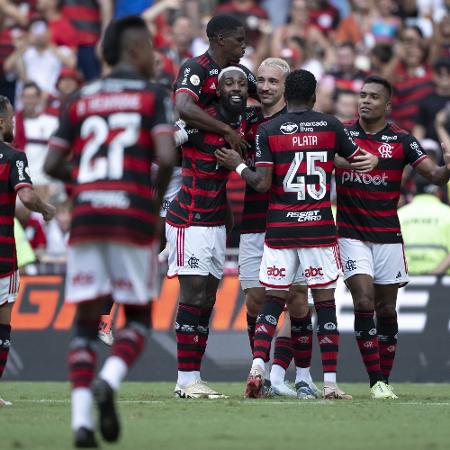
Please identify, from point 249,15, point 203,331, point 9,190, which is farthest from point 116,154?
point 249,15

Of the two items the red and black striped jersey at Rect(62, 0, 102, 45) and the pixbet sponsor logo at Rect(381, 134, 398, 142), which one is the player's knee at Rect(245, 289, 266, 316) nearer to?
the pixbet sponsor logo at Rect(381, 134, 398, 142)

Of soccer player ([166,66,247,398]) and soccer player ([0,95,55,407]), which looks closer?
soccer player ([0,95,55,407])

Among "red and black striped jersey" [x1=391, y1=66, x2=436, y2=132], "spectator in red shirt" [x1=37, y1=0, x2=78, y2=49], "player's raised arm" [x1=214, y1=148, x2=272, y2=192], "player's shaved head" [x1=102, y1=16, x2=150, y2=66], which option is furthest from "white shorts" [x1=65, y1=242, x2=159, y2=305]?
"spectator in red shirt" [x1=37, y1=0, x2=78, y2=49]

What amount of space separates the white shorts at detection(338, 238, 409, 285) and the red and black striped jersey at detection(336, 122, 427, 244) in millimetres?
65

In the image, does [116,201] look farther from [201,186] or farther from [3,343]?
[201,186]

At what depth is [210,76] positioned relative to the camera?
34.8 ft

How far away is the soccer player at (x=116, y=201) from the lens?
7090 millimetres

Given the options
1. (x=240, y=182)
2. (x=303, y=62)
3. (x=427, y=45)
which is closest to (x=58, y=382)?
(x=240, y=182)

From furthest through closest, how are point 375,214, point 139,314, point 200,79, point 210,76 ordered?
1. point 375,214
2. point 210,76
3. point 200,79
4. point 139,314

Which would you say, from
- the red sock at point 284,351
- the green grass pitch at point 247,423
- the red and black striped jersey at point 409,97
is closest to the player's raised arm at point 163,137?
the green grass pitch at point 247,423

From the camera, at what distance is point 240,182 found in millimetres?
15969

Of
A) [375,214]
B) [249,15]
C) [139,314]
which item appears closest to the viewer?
[139,314]

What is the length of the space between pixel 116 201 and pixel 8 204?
2.84 m

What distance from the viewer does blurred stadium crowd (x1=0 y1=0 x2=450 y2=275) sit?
1731cm
